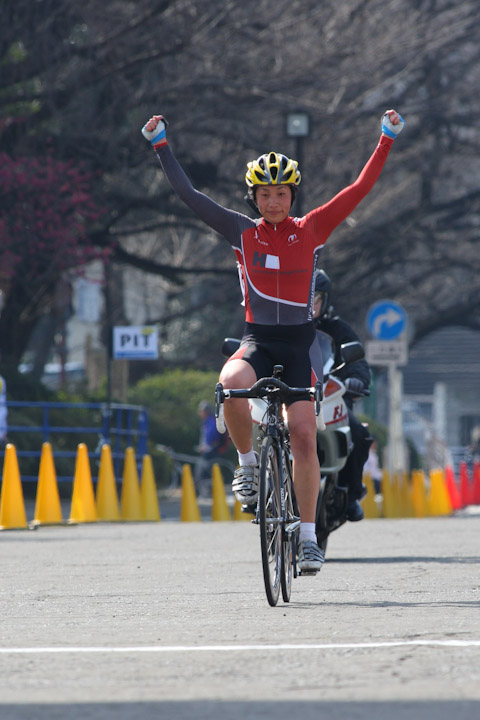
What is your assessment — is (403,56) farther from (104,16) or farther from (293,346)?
(293,346)

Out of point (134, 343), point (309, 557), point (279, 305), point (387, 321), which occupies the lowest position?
point (309, 557)

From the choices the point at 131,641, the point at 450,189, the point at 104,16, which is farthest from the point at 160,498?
the point at 131,641

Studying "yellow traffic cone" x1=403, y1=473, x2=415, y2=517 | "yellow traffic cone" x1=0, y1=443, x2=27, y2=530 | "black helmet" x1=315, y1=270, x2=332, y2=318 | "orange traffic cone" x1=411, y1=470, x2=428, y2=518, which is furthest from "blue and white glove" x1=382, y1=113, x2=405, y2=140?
"orange traffic cone" x1=411, y1=470, x2=428, y2=518

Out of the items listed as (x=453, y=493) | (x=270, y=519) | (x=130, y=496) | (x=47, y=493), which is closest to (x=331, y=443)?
(x=270, y=519)

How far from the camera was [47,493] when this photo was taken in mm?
16328

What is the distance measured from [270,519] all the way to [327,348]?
3.27 metres

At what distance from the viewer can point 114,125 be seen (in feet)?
79.5

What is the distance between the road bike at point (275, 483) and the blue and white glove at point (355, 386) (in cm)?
239

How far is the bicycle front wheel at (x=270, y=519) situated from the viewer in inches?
288

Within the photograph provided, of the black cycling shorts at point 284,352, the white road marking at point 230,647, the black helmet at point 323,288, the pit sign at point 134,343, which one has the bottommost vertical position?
the white road marking at point 230,647

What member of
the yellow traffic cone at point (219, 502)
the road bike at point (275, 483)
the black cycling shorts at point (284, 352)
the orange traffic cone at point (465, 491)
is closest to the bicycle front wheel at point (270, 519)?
the road bike at point (275, 483)

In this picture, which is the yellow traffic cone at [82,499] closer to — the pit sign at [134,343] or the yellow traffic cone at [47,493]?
the yellow traffic cone at [47,493]

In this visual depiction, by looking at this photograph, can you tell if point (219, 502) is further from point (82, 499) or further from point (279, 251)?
point (279, 251)

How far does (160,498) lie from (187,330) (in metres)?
14.3
